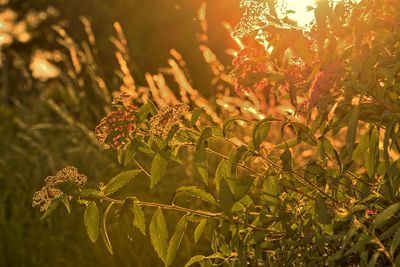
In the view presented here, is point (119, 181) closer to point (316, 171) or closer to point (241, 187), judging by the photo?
point (241, 187)

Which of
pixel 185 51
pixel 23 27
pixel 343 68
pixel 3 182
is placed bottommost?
pixel 343 68

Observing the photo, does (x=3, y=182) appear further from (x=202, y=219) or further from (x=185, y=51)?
(x=185, y=51)

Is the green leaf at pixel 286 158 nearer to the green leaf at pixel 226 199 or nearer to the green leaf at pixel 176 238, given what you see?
the green leaf at pixel 226 199

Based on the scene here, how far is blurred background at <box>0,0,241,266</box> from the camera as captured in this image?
6332mm

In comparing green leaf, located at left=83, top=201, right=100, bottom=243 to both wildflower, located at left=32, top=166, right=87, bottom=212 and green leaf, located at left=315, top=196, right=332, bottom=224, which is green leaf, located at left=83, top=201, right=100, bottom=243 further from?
green leaf, located at left=315, top=196, right=332, bottom=224

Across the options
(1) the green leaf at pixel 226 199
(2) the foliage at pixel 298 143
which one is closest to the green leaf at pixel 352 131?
(2) the foliage at pixel 298 143

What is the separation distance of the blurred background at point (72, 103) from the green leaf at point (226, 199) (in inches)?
17.5

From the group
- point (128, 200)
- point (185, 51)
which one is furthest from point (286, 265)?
point (185, 51)

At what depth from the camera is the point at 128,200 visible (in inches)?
110

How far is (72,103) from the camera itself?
1227 cm

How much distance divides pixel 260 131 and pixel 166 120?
0.32 meters

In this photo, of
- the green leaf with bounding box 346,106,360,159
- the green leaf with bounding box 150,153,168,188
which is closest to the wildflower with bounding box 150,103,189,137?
the green leaf with bounding box 150,153,168,188

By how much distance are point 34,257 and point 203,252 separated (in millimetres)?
1743

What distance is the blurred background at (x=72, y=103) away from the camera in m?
6.33
